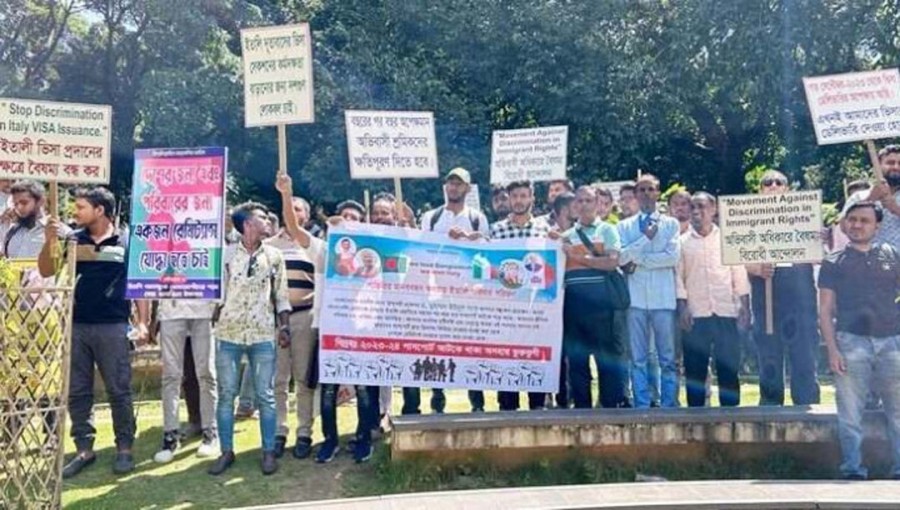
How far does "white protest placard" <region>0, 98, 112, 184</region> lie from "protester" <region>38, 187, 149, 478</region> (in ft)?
0.71

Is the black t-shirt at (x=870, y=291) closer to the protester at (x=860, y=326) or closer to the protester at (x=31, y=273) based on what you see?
the protester at (x=860, y=326)

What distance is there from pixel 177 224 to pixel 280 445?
1.85 metres

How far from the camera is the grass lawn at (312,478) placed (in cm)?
604

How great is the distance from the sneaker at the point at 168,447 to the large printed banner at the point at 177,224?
3.56 feet

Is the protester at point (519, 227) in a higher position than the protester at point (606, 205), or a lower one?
lower

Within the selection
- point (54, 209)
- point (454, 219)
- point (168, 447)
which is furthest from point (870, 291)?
point (54, 209)

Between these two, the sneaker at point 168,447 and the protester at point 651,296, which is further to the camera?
the protester at point 651,296

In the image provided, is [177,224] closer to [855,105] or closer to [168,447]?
[168,447]

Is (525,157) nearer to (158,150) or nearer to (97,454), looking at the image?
(158,150)

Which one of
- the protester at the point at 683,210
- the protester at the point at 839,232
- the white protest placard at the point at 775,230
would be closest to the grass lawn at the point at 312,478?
the white protest placard at the point at 775,230

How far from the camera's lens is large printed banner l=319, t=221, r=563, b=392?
6.80 metres

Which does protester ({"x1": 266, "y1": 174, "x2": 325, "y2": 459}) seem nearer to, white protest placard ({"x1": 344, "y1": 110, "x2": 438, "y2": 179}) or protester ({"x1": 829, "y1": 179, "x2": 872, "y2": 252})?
white protest placard ({"x1": 344, "y1": 110, "x2": 438, "y2": 179})

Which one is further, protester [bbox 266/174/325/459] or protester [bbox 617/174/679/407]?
protester [bbox 617/174/679/407]

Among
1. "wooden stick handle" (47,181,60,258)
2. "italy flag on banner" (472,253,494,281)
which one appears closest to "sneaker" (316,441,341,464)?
"italy flag on banner" (472,253,494,281)
